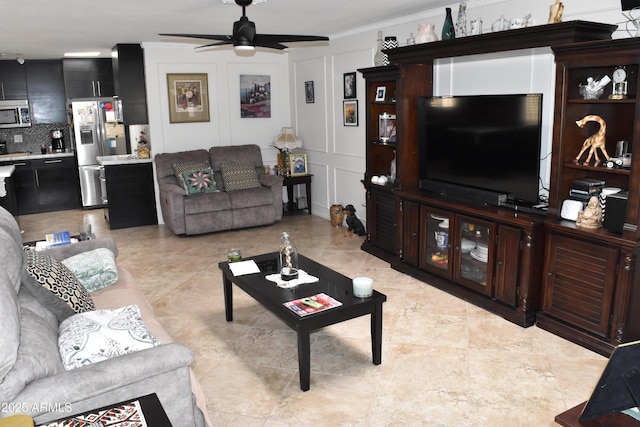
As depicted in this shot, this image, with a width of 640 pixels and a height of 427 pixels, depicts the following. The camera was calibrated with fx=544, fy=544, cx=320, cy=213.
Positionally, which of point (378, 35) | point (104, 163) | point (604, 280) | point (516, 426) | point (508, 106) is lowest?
point (516, 426)

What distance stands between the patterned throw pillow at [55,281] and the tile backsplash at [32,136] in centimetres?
691

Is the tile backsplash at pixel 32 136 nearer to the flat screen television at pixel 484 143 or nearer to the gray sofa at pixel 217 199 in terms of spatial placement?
the gray sofa at pixel 217 199

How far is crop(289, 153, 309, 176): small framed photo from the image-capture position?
7500mm

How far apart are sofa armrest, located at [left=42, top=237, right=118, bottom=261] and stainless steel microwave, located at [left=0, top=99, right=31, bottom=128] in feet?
19.5

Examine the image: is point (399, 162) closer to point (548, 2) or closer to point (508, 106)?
point (508, 106)

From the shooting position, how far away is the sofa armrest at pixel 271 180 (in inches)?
276

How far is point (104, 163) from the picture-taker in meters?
6.94

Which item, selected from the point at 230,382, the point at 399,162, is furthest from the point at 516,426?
the point at 399,162

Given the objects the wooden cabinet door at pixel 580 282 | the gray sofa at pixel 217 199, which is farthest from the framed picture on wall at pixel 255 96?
the wooden cabinet door at pixel 580 282

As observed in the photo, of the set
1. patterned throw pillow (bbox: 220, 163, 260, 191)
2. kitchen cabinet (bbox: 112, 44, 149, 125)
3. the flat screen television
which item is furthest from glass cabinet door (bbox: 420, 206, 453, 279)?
kitchen cabinet (bbox: 112, 44, 149, 125)

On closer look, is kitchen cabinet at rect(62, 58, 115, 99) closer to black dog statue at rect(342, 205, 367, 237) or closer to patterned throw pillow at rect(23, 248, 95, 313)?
black dog statue at rect(342, 205, 367, 237)

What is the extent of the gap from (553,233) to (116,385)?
2850mm

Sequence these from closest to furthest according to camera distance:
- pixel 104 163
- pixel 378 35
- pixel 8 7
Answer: pixel 8 7, pixel 378 35, pixel 104 163

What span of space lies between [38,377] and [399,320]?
2.57m
